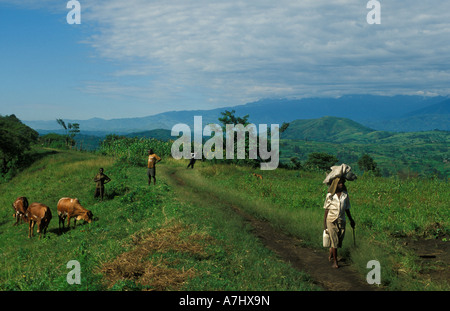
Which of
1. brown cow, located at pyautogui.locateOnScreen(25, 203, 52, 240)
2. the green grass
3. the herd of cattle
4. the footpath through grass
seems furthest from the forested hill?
the herd of cattle

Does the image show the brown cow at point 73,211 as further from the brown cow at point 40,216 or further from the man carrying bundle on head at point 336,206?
the man carrying bundle on head at point 336,206

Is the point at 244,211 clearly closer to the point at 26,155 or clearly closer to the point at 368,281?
the point at 368,281

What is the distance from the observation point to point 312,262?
32.0 feet

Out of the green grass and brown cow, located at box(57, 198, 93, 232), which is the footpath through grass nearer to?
Answer: brown cow, located at box(57, 198, 93, 232)

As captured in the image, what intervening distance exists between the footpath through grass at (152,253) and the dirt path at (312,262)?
1.75 feet

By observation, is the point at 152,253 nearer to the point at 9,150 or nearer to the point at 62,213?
the point at 62,213

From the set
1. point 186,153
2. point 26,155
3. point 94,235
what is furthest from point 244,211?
point 26,155

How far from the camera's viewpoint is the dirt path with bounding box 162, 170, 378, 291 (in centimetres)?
812

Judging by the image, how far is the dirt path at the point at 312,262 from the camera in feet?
26.7

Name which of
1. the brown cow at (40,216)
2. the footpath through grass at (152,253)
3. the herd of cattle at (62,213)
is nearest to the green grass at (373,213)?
the footpath through grass at (152,253)

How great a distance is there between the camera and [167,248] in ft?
30.9

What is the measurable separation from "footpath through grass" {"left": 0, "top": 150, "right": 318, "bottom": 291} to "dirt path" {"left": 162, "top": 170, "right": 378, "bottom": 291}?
0.53 m
